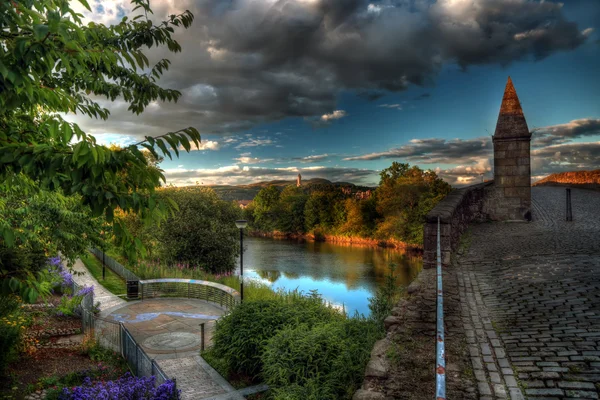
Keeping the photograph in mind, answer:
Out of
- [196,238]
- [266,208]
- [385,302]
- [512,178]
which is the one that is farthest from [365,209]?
[385,302]

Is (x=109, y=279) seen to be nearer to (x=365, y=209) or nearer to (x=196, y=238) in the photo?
(x=196, y=238)

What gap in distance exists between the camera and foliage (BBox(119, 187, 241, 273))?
910 inches

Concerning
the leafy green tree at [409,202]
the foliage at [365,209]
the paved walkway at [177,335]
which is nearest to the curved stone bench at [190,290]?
the paved walkway at [177,335]

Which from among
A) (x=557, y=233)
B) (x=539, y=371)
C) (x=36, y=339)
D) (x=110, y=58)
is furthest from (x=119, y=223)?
(x=557, y=233)

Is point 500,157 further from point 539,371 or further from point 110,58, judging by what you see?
point 110,58

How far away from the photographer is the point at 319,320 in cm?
855

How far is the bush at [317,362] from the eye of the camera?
596cm

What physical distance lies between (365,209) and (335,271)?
27748mm

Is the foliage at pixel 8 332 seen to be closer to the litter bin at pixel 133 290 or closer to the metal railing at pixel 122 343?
the metal railing at pixel 122 343

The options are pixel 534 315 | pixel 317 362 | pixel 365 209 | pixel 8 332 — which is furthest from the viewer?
pixel 365 209

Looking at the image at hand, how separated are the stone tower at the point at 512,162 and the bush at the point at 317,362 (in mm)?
10602

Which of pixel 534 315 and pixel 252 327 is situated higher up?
pixel 534 315

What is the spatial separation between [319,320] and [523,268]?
4.59 m

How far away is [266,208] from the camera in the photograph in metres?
82.4
